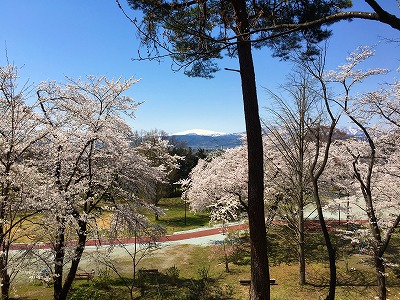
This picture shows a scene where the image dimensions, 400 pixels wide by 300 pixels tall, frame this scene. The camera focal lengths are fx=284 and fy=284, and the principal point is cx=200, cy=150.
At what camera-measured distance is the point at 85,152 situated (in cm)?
1045

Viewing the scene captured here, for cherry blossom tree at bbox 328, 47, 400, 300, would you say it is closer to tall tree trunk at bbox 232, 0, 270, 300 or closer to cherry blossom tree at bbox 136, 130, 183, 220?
tall tree trunk at bbox 232, 0, 270, 300

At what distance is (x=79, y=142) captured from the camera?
10219 millimetres

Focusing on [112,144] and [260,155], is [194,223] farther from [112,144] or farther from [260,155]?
[260,155]

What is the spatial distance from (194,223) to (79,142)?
17.7 meters

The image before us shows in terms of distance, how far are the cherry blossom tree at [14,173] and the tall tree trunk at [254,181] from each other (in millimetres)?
4853

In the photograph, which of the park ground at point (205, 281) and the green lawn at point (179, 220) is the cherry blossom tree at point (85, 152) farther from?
the green lawn at point (179, 220)

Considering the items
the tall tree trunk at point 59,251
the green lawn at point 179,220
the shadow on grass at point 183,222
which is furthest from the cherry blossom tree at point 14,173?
the shadow on grass at point 183,222

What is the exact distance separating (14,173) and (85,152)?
374cm

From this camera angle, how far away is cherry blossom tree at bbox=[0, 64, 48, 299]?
6410mm

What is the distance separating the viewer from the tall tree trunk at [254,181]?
511 centimetres

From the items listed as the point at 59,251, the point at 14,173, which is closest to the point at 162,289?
the point at 59,251

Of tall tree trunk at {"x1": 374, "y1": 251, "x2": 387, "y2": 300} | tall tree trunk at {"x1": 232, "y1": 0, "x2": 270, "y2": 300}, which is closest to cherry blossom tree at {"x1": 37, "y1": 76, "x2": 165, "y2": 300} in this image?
tall tree trunk at {"x1": 232, "y1": 0, "x2": 270, "y2": 300}

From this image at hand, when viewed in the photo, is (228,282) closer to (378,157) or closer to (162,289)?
(162,289)

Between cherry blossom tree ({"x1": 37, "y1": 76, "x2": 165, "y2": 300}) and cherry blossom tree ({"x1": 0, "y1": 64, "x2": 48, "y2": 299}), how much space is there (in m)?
1.43
